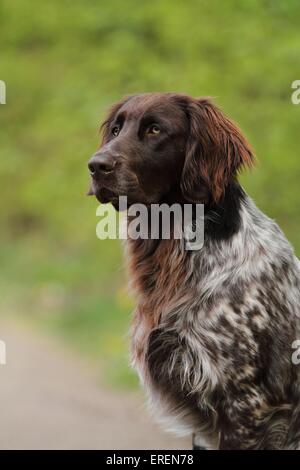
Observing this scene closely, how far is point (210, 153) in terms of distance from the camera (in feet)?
14.0

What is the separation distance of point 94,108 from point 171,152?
5.16 meters

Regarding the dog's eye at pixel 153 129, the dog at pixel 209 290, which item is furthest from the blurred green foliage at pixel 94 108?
the dog's eye at pixel 153 129

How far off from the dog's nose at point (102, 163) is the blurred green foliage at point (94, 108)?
54.6 inches

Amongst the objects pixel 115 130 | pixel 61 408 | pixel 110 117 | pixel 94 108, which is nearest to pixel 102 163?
pixel 115 130

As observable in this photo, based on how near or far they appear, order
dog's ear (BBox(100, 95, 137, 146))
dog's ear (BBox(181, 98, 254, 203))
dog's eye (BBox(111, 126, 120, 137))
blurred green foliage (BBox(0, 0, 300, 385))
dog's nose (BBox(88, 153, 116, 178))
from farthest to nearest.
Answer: blurred green foliage (BBox(0, 0, 300, 385))
dog's ear (BBox(100, 95, 137, 146))
dog's eye (BBox(111, 126, 120, 137))
dog's ear (BBox(181, 98, 254, 203))
dog's nose (BBox(88, 153, 116, 178))

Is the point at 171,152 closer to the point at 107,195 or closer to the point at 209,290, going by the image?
the point at 107,195

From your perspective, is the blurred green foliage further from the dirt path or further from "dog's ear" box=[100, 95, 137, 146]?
"dog's ear" box=[100, 95, 137, 146]

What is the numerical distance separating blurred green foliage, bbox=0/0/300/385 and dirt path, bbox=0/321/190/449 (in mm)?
376

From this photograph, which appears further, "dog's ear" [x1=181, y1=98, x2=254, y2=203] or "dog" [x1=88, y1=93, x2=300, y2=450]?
"dog's ear" [x1=181, y1=98, x2=254, y2=203]

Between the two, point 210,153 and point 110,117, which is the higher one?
point 110,117

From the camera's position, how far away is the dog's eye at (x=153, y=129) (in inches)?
165

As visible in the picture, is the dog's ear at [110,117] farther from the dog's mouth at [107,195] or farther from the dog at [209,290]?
the dog's mouth at [107,195]

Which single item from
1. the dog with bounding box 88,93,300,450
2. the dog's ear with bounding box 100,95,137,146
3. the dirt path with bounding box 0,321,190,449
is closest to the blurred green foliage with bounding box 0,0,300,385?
the dirt path with bounding box 0,321,190,449

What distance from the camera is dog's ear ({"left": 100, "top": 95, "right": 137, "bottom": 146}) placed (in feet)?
14.8
